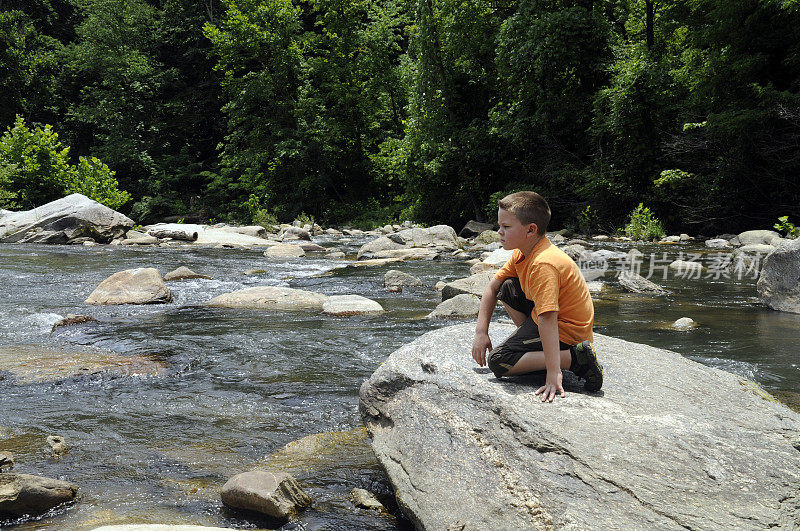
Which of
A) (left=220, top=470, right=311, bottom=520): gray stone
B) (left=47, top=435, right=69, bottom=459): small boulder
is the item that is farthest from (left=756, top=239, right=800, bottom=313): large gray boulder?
(left=47, top=435, right=69, bottom=459): small boulder

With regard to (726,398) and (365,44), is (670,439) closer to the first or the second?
(726,398)

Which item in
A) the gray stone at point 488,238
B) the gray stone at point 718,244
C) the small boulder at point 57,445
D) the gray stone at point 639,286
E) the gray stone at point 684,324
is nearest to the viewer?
the small boulder at point 57,445

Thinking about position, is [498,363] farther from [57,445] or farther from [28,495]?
[57,445]

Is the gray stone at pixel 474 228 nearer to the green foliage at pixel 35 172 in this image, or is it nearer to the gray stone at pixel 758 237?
the gray stone at pixel 758 237

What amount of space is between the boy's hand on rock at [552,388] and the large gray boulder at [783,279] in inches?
245

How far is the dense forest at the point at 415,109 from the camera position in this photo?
53.9ft

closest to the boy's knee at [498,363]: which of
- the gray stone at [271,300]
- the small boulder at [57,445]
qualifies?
the small boulder at [57,445]

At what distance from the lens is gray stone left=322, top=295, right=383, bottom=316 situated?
25.3 ft

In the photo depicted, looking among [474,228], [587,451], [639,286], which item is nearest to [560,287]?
[587,451]

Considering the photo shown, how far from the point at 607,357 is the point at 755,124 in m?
14.9

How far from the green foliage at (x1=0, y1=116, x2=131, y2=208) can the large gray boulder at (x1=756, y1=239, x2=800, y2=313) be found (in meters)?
21.7

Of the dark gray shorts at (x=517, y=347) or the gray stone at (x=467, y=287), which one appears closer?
the dark gray shorts at (x=517, y=347)

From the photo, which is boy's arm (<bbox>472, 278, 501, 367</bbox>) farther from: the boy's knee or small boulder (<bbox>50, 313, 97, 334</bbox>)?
small boulder (<bbox>50, 313, 97, 334</bbox>)

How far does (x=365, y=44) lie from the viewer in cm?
2881
